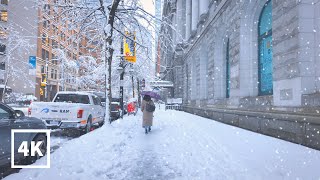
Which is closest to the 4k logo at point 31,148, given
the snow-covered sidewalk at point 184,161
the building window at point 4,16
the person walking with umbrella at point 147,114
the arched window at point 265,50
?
the snow-covered sidewalk at point 184,161

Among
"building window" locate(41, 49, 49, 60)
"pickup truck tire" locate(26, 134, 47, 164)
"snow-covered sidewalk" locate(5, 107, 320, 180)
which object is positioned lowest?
"snow-covered sidewalk" locate(5, 107, 320, 180)

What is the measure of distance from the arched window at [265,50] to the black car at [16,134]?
8.94 metres

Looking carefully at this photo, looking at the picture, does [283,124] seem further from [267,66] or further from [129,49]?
[129,49]

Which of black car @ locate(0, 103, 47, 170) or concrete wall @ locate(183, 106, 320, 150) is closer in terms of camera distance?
black car @ locate(0, 103, 47, 170)

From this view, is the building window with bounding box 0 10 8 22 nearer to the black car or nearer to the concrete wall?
the concrete wall

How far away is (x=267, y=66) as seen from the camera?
42.3ft

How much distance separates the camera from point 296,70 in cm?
923

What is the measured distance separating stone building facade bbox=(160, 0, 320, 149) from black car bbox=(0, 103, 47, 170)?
677cm

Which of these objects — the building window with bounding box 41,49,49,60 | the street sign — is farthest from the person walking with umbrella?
the building window with bounding box 41,49,49,60

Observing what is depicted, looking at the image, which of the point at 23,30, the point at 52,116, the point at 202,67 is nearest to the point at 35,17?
the point at 23,30

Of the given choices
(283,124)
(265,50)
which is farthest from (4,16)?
(283,124)

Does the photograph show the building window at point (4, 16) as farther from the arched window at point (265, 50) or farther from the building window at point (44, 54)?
the arched window at point (265, 50)

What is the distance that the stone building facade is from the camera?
352 inches

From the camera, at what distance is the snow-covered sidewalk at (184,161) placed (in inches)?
237
